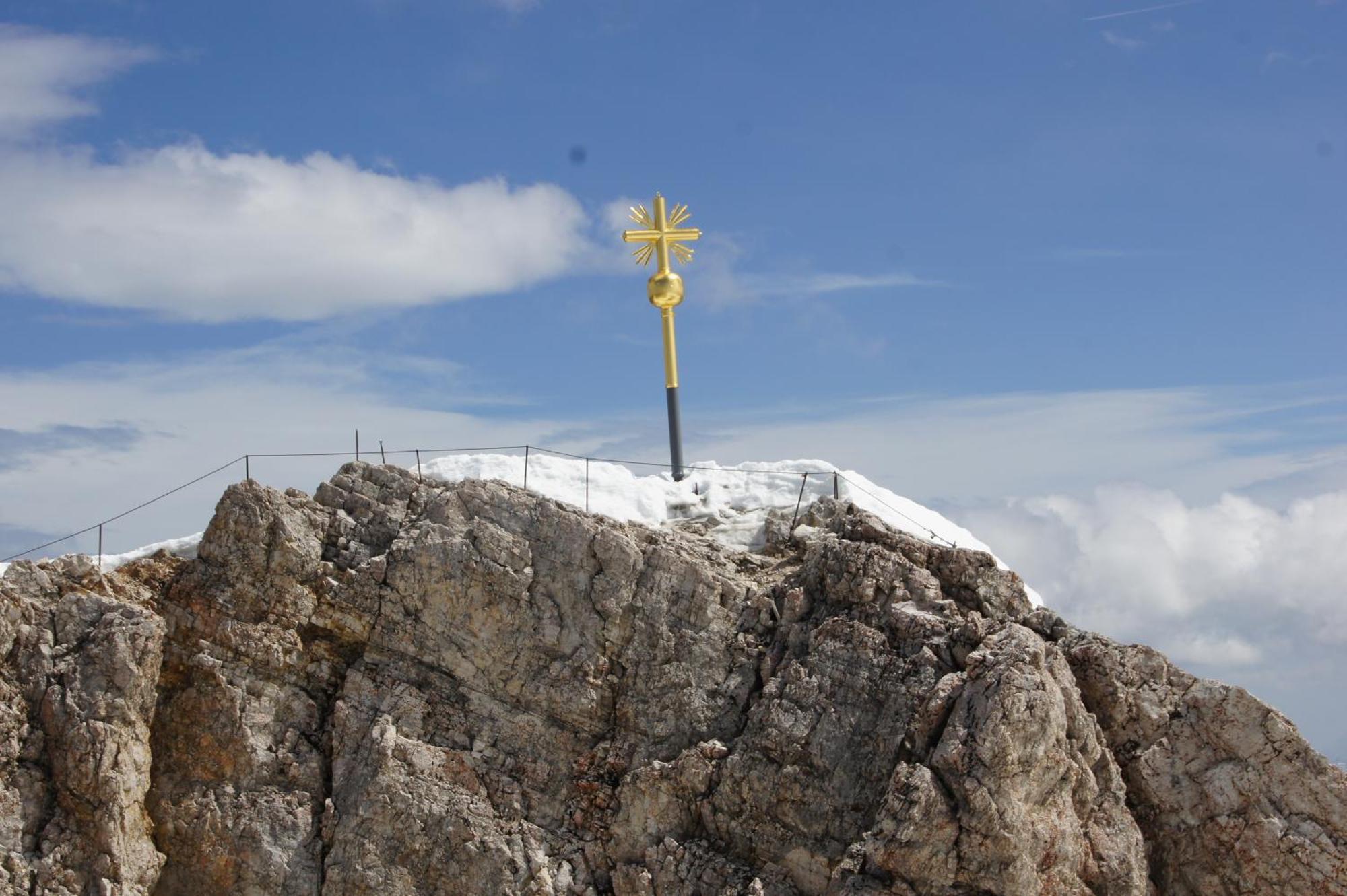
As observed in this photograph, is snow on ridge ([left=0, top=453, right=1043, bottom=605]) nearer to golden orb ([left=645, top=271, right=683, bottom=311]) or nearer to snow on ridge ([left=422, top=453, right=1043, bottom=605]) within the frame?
snow on ridge ([left=422, top=453, right=1043, bottom=605])

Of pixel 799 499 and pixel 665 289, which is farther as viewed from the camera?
pixel 665 289

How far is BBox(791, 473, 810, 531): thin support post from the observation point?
3149 cm

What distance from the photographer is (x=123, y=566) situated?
Result: 29.9 metres

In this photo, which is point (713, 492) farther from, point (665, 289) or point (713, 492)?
point (665, 289)

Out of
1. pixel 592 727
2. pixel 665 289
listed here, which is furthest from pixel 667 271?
pixel 592 727

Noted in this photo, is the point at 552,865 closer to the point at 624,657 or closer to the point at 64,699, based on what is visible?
the point at 624,657

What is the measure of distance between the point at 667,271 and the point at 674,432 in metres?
3.57

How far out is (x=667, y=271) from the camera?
3491 cm

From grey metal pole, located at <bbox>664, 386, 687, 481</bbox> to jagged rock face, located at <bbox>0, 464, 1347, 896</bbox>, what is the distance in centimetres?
461

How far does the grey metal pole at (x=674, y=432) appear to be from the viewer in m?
34.7

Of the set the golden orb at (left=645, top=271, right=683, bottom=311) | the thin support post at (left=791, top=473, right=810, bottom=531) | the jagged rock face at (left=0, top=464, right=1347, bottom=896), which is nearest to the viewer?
the jagged rock face at (left=0, top=464, right=1347, bottom=896)

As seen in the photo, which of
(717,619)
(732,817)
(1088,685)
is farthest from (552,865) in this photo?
(1088,685)

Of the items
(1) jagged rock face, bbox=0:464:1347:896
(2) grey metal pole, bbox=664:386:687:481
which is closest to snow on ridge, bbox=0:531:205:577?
(1) jagged rock face, bbox=0:464:1347:896

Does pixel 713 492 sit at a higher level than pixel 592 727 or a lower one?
higher
